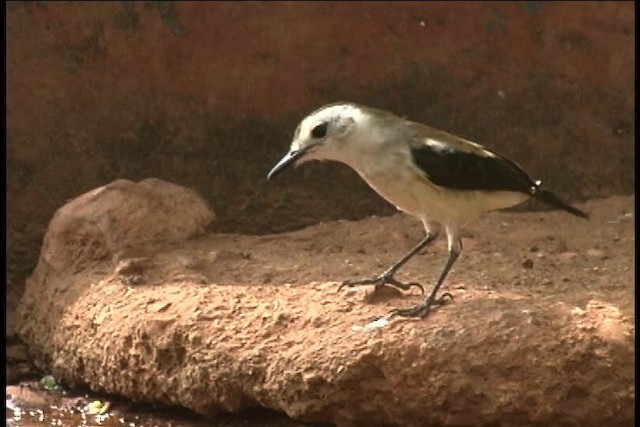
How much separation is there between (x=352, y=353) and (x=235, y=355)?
51cm

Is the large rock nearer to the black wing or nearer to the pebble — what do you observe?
the pebble

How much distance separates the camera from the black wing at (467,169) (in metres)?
4.78

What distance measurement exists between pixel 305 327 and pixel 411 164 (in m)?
0.77

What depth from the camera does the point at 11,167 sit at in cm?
655

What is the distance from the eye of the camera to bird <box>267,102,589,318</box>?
4.78 m

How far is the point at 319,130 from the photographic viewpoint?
485cm

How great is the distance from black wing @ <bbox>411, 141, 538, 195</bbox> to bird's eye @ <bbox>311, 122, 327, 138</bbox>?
0.37m

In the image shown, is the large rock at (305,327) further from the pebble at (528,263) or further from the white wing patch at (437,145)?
the white wing patch at (437,145)

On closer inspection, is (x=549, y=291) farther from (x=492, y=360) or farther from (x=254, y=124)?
(x=254, y=124)

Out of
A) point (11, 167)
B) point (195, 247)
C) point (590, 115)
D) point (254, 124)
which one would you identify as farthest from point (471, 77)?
point (11, 167)

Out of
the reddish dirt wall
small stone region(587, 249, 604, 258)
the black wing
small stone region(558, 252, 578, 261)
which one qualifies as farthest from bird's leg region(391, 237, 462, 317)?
the reddish dirt wall

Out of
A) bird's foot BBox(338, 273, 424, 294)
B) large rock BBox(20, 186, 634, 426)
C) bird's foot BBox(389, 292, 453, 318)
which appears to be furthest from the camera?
bird's foot BBox(338, 273, 424, 294)

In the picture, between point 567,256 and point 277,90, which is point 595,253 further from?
point 277,90

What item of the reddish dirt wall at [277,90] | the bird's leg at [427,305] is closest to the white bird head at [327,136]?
the bird's leg at [427,305]
